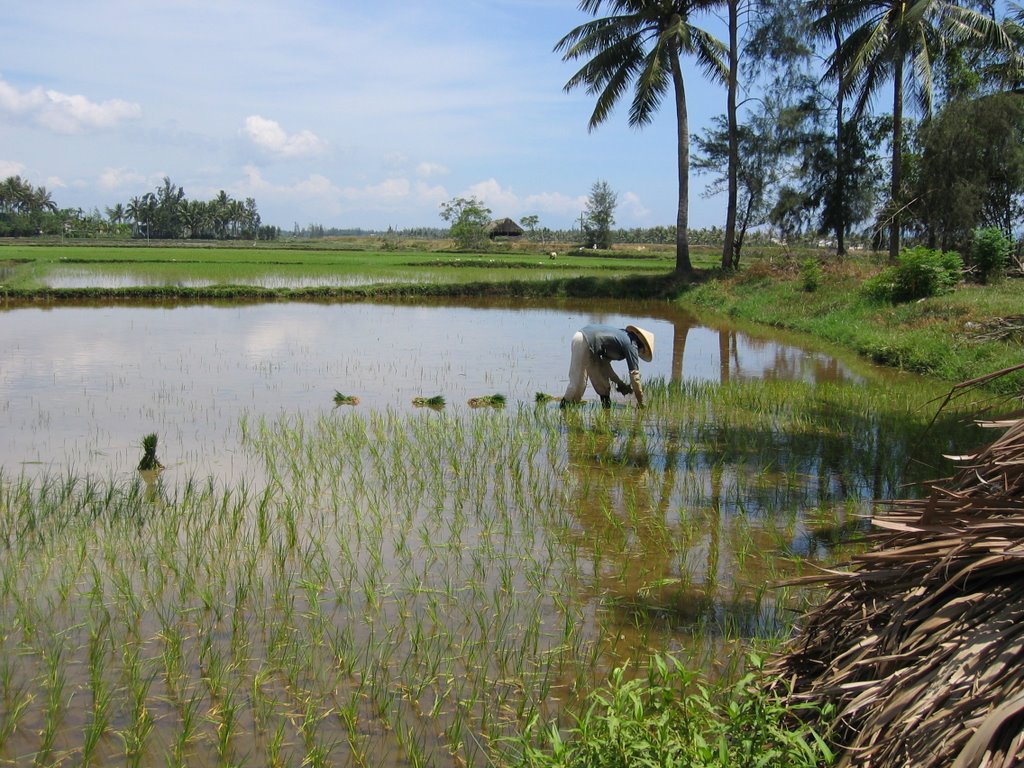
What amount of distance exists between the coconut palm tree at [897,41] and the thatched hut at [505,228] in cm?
3513

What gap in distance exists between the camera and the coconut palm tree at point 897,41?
50.1ft

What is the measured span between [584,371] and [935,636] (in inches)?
212

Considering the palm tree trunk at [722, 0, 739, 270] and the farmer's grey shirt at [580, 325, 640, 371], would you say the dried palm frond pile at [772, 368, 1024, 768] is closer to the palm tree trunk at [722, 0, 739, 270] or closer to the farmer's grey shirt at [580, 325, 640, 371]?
the farmer's grey shirt at [580, 325, 640, 371]

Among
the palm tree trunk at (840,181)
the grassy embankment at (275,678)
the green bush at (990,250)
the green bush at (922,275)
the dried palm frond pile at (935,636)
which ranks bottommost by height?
the grassy embankment at (275,678)

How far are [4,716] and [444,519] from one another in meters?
2.40

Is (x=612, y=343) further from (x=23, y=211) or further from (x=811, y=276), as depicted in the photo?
(x=23, y=211)

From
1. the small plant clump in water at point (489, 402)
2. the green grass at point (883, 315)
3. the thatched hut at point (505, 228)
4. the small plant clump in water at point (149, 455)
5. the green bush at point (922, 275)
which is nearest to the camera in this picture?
the small plant clump in water at point (149, 455)

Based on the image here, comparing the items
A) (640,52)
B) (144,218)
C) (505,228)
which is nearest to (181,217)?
(144,218)

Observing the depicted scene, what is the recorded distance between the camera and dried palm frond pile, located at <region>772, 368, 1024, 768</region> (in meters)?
1.82

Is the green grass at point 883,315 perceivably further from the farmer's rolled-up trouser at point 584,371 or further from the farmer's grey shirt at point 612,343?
the farmer's rolled-up trouser at point 584,371

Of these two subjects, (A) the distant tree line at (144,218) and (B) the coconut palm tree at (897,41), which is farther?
(A) the distant tree line at (144,218)

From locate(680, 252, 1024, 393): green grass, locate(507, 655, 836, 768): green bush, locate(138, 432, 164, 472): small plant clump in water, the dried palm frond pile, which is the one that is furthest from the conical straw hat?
locate(507, 655, 836, 768): green bush

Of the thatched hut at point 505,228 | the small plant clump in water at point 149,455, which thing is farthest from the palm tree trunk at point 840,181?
the thatched hut at point 505,228

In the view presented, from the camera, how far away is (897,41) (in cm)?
1602
